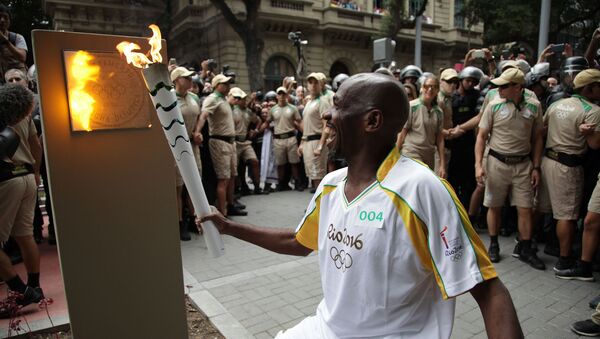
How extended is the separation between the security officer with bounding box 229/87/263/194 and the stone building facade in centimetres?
1513

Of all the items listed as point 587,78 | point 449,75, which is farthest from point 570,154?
point 449,75

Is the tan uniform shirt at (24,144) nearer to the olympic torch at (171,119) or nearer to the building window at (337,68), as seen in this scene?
the olympic torch at (171,119)

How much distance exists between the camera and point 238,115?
8438 millimetres

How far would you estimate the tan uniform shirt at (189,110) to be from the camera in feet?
20.3

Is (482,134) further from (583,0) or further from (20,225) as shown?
(583,0)

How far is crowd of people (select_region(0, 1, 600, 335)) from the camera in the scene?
12.6 ft

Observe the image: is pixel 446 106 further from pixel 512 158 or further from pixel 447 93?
pixel 512 158

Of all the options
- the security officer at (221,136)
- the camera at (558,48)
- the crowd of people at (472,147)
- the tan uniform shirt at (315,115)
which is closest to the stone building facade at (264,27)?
the tan uniform shirt at (315,115)

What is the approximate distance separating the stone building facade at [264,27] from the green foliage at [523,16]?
4.62 metres

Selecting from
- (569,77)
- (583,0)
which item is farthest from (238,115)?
(583,0)

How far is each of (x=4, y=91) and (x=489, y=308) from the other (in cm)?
397

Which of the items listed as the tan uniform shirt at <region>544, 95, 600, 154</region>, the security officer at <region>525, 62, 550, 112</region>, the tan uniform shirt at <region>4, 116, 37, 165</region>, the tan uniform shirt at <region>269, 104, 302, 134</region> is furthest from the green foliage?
the tan uniform shirt at <region>4, 116, 37, 165</region>

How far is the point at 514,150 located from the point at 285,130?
222 inches

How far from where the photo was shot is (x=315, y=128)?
26.5ft
